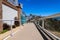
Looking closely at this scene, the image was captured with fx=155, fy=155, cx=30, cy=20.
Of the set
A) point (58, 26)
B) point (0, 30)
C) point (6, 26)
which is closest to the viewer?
point (58, 26)

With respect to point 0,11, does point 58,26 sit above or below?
below

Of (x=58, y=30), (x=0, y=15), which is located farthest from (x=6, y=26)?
(x=58, y=30)

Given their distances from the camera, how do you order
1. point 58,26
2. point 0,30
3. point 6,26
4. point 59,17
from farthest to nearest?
1. point 6,26
2. point 0,30
3. point 58,26
4. point 59,17

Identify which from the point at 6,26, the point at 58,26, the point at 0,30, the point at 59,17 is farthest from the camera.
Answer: the point at 6,26

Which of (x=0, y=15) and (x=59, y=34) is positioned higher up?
(x=0, y=15)

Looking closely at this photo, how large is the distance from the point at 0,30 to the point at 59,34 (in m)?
10.1

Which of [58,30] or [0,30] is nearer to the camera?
[58,30]

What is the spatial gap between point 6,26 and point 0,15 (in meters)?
3.79

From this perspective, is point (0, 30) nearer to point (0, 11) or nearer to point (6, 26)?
point (0, 11)

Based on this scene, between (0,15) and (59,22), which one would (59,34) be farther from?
(0,15)

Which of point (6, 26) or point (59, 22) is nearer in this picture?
point (59, 22)

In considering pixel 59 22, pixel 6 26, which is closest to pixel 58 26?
pixel 59 22

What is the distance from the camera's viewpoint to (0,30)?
54.9ft

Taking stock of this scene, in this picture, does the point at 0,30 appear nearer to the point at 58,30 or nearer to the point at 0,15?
the point at 0,15
